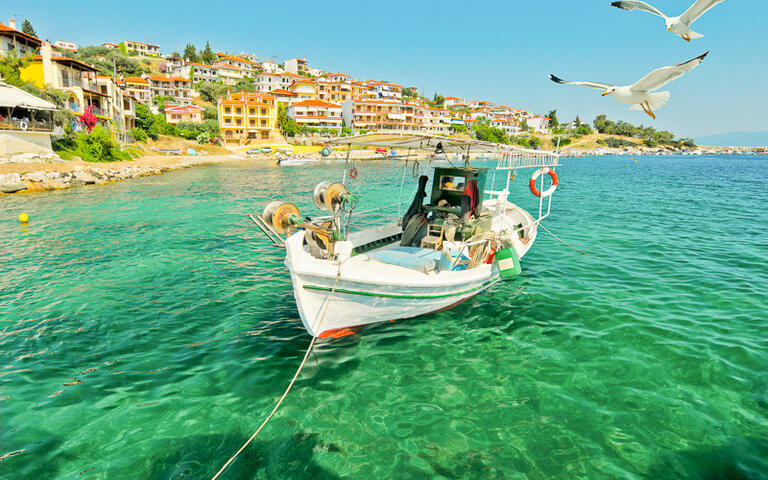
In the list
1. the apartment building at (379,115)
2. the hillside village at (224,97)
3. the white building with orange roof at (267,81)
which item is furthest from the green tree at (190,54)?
the apartment building at (379,115)

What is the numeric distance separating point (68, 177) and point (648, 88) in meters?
35.9

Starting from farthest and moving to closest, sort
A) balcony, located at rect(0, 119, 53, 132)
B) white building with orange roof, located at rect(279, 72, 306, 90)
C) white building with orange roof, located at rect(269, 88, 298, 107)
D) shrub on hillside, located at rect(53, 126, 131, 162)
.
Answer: white building with orange roof, located at rect(279, 72, 306, 90) < white building with orange roof, located at rect(269, 88, 298, 107) < shrub on hillside, located at rect(53, 126, 131, 162) < balcony, located at rect(0, 119, 53, 132)

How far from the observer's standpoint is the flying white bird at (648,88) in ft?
20.1

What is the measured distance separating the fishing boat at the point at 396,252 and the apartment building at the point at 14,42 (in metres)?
59.7

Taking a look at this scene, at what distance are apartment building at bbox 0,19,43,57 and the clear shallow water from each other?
A: 2079 inches

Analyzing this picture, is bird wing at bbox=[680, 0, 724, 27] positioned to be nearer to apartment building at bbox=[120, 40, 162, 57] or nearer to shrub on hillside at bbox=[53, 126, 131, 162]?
shrub on hillside at bbox=[53, 126, 131, 162]

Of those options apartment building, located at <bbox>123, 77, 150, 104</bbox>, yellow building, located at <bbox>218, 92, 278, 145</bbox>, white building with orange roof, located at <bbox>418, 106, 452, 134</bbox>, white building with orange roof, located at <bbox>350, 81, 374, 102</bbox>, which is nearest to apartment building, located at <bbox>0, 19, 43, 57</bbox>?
yellow building, located at <bbox>218, 92, 278, 145</bbox>

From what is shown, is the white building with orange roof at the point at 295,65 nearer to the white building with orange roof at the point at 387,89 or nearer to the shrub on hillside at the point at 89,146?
the white building with orange roof at the point at 387,89

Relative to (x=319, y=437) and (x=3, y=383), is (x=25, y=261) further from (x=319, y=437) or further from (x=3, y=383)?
(x=319, y=437)

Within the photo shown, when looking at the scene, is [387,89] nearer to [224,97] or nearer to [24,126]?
[224,97]

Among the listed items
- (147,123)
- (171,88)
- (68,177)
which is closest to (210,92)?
(171,88)

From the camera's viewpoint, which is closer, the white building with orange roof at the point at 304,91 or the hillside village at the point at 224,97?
the hillside village at the point at 224,97

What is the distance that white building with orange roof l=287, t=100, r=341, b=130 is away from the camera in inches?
3406

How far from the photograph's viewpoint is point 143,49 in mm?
139125
